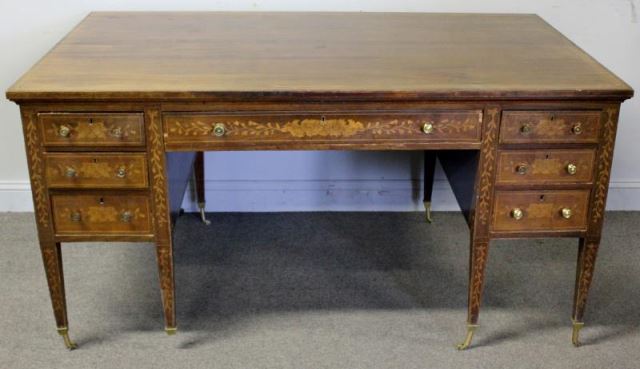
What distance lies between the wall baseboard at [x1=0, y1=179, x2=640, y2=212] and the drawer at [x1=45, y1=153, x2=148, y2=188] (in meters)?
0.95

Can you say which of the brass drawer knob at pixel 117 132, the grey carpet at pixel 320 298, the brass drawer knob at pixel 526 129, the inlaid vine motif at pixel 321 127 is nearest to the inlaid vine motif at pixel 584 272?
the grey carpet at pixel 320 298

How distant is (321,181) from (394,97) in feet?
3.50

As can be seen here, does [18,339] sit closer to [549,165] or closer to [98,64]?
[98,64]

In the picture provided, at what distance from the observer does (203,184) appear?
281 cm

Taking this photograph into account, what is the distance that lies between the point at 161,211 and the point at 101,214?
0.15 meters

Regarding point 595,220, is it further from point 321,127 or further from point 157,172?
point 157,172

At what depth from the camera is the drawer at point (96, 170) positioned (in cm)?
187

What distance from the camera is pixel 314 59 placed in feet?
6.64

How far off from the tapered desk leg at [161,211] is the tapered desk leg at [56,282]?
25 cm

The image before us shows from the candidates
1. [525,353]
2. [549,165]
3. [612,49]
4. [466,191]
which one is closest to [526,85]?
[549,165]

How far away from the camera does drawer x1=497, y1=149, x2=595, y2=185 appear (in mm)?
1918

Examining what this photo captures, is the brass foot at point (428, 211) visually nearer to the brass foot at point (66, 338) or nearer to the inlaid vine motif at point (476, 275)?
the inlaid vine motif at point (476, 275)

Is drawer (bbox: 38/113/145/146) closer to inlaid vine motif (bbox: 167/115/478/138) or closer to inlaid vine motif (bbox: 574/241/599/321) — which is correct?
inlaid vine motif (bbox: 167/115/478/138)

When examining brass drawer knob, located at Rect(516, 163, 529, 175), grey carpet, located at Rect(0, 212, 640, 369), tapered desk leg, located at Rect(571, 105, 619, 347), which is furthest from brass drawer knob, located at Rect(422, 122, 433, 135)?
grey carpet, located at Rect(0, 212, 640, 369)
